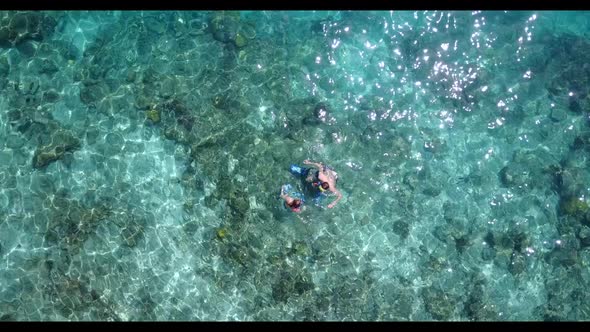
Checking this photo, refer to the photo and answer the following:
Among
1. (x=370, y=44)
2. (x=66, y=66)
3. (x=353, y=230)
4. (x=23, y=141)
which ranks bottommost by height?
(x=353, y=230)

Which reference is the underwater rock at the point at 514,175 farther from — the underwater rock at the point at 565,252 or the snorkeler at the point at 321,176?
the snorkeler at the point at 321,176

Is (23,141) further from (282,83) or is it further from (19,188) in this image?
(282,83)

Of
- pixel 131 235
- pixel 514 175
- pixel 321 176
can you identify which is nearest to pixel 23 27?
pixel 131 235

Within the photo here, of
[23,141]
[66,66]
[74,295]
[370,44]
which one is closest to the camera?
[74,295]

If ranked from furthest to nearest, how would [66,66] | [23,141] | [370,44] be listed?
[370,44] < [66,66] < [23,141]

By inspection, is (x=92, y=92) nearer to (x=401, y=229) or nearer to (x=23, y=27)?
(x=23, y=27)

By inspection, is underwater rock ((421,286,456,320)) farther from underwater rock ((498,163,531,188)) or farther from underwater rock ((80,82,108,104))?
underwater rock ((80,82,108,104))

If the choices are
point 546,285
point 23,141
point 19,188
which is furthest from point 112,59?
point 546,285
